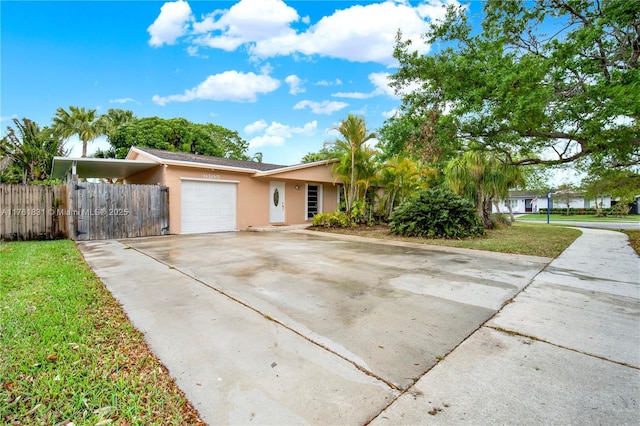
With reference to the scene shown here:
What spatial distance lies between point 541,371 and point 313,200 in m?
14.3

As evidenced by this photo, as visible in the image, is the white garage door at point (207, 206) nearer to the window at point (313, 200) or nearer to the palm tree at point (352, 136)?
the window at point (313, 200)

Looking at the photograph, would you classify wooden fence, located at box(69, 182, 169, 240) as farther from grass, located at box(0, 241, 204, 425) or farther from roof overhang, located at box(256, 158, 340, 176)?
grass, located at box(0, 241, 204, 425)

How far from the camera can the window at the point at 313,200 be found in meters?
16.0

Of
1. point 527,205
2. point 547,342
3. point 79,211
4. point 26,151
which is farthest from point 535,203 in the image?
point 26,151

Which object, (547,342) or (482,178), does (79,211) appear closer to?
(547,342)

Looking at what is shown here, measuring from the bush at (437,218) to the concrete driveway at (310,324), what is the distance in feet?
12.2

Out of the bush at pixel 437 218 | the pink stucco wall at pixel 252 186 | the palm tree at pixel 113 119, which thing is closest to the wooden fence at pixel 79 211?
the pink stucco wall at pixel 252 186

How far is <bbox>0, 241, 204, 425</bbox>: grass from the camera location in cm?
177

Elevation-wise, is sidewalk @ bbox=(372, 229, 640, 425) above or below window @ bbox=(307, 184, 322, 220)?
below

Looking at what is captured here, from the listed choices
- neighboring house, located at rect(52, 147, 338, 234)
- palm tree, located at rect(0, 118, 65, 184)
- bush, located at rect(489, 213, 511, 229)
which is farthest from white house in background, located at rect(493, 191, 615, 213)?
palm tree, located at rect(0, 118, 65, 184)

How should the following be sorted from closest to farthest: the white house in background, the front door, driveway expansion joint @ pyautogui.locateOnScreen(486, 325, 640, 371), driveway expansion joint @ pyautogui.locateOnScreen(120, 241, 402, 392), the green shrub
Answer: driveway expansion joint @ pyautogui.locateOnScreen(120, 241, 402, 392) < driveway expansion joint @ pyautogui.locateOnScreen(486, 325, 640, 371) < the green shrub < the white house in background < the front door

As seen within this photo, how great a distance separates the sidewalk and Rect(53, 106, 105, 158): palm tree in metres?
30.3

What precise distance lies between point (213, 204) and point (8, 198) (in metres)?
5.97

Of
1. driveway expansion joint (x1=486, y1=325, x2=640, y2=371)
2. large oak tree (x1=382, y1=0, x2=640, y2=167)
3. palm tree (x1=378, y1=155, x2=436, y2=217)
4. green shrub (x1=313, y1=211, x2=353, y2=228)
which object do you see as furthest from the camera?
palm tree (x1=378, y1=155, x2=436, y2=217)
